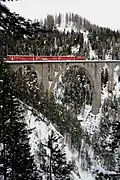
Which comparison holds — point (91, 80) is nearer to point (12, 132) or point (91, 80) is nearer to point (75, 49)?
point (75, 49)

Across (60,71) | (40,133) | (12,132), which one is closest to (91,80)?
(60,71)

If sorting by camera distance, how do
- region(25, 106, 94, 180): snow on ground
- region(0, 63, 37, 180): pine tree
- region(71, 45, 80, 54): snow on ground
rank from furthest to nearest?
region(71, 45, 80, 54): snow on ground, region(25, 106, 94, 180): snow on ground, region(0, 63, 37, 180): pine tree

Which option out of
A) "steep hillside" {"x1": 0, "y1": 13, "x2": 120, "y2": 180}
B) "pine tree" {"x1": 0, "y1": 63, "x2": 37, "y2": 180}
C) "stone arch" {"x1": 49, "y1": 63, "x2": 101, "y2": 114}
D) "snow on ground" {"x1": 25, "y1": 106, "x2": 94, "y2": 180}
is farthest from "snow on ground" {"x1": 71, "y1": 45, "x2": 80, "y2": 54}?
"pine tree" {"x1": 0, "y1": 63, "x2": 37, "y2": 180}

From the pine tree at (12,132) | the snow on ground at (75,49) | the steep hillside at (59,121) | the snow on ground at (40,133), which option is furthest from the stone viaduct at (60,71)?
the snow on ground at (75,49)

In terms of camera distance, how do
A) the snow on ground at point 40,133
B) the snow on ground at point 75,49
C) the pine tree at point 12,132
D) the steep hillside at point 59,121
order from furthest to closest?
the snow on ground at point 75,49 < the snow on ground at point 40,133 < the steep hillside at point 59,121 < the pine tree at point 12,132

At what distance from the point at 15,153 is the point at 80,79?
74636 millimetres

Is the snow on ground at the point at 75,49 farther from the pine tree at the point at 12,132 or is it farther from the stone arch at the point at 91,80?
the pine tree at the point at 12,132

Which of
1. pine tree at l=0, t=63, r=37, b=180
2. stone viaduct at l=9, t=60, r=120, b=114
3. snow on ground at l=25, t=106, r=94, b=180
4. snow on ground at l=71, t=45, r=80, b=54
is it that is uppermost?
snow on ground at l=71, t=45, r=80, b=54

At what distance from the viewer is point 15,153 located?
71.4 feet

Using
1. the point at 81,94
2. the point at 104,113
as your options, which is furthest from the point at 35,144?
the point at 81,94

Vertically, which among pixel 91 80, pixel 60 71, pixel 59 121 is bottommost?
pixel 59 121

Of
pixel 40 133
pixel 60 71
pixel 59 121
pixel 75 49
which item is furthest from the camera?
pixel 75 49

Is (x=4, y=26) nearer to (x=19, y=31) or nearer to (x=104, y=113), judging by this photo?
(x=19, y=31)

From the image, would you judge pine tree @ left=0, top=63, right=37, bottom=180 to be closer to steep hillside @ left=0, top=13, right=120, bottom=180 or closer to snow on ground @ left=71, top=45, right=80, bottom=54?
steep hillside @ left=0, top=13, right=120, bottom=180
